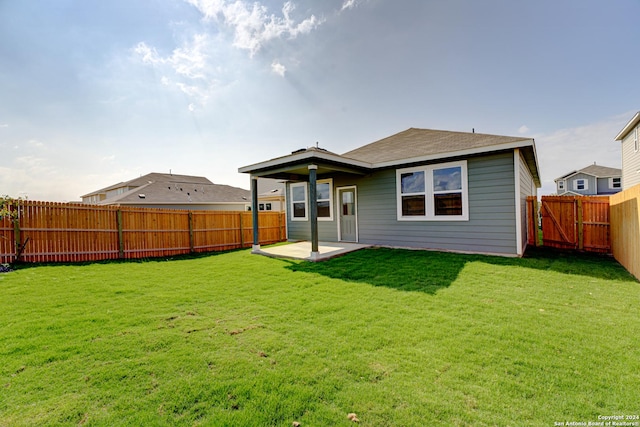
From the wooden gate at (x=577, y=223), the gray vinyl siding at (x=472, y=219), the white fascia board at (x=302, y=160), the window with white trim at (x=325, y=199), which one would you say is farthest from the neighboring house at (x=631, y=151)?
the window with white trim at (x=325, y=199)

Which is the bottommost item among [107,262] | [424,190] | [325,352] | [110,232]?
[325,352]

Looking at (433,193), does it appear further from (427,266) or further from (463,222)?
(427,266)

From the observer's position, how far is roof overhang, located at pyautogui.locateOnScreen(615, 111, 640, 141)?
1155cm

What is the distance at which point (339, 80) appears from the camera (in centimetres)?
1074

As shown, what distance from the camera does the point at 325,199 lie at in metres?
10.6

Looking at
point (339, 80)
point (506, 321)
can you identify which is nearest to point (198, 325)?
point (506, 321)

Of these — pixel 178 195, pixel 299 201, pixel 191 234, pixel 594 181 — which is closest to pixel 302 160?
pixel 299 201

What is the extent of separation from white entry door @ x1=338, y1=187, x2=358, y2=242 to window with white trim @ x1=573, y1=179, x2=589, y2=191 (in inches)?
1381

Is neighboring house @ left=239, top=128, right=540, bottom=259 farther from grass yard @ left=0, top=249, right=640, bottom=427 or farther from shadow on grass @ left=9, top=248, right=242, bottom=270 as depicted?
shadow on grass @ left=9, top=248, right=242, bottom=270

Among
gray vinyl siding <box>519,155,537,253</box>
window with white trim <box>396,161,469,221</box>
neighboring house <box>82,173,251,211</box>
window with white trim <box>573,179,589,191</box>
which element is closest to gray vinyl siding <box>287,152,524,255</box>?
window with white trim <box>396,161,469,221</box>

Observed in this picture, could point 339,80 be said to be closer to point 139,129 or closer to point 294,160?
point 294,160

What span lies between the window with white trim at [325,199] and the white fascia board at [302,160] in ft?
7.32

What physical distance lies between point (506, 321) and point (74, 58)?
11.9 meters

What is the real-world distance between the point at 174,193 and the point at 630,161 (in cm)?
2817
